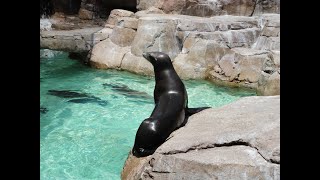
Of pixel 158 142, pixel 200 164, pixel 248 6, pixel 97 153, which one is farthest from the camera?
pixel 248 6

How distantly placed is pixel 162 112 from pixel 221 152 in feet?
3.71

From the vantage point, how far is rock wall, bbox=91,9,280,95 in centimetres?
921

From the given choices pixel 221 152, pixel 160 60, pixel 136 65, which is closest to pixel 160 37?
pixel 136 65

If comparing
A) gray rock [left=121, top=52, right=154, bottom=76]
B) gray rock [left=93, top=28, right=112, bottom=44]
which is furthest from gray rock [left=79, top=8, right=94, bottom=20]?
gray rock [left=121, top=52, right=154, bottom=76]

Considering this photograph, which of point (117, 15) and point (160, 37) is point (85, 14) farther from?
point (160, 37)

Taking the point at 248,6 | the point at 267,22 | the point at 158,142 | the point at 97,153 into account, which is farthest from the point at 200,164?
the point at 248,6

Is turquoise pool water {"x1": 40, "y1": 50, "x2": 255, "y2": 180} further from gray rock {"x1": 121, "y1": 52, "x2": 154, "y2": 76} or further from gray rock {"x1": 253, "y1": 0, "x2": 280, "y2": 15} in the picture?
gray rock {"x1": 253, "y1": 0, "x2": 280, "y2": 15}

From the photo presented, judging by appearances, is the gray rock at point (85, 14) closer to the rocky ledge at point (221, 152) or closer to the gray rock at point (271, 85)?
the gray rock at point (271, 85)

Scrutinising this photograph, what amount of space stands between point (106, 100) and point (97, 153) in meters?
2.77

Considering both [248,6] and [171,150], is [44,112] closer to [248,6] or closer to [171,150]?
[171,150]

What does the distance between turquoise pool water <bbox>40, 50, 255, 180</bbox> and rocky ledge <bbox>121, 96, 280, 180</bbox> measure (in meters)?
0.95

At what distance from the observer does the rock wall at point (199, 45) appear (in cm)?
921
